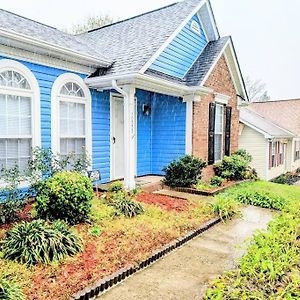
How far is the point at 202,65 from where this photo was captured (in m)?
10.1

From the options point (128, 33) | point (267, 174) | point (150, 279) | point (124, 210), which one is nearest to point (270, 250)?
point (150, 279)

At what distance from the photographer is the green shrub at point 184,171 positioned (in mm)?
8625

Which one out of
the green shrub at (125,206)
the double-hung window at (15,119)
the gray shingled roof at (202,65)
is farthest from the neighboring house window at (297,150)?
the double-hung window at (15,119)

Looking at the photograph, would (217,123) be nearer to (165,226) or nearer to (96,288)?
(165,226)

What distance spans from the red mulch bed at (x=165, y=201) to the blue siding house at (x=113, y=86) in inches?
23.5

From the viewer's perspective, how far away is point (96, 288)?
10.3ft

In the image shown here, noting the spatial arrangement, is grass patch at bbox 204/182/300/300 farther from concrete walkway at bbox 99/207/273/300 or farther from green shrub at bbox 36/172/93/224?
green shrub at bbox 36/172/93/224

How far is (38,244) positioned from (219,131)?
8.61m

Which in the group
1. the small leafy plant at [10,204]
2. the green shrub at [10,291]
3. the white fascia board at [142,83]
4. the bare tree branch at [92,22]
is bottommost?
the green shrub at [10,291]

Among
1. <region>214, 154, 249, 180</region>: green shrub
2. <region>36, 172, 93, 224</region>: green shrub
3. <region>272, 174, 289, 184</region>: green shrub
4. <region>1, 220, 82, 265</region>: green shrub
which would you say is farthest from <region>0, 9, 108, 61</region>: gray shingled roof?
<region>272, 174, 289, 184</region>: green shrub

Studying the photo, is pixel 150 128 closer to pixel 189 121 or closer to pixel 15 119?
pixel 189 121

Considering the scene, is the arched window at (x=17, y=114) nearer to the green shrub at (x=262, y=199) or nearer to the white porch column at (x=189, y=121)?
the white porch column at (x=189, y=121)

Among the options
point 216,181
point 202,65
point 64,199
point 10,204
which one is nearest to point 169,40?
point 202,65

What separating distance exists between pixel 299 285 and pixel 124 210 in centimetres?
330
